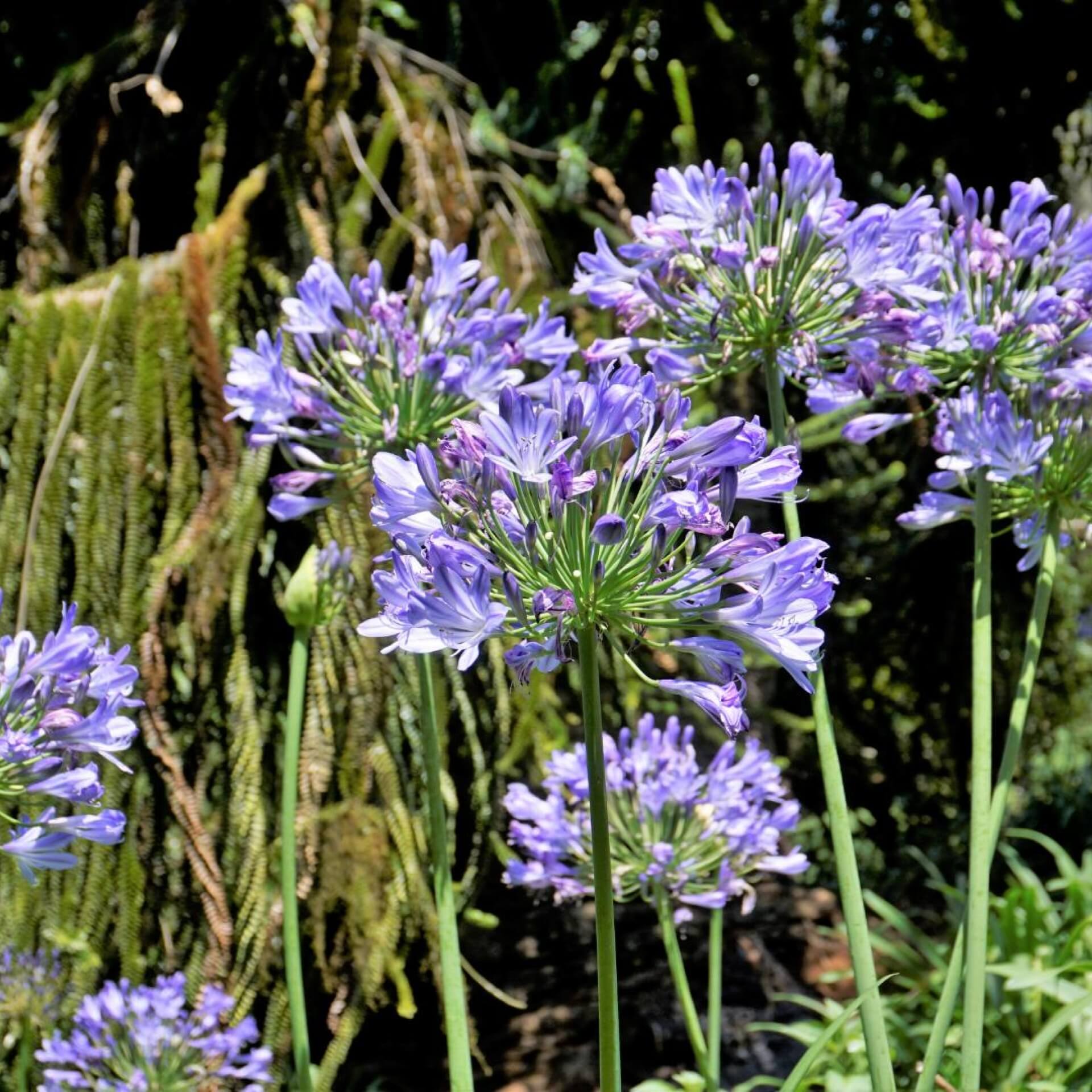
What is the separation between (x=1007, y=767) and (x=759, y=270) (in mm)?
482

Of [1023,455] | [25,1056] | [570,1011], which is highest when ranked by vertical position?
[1023,455]

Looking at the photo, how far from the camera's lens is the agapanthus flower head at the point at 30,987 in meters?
1.79

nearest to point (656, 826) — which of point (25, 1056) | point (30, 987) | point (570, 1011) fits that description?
point (25, 1056)

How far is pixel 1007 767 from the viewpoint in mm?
984

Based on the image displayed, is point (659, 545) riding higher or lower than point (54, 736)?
higher

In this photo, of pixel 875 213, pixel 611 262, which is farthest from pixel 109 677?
pixel 875 213

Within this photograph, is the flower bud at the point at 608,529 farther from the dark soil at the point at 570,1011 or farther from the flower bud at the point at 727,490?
the dark soil at the point at 570,1011

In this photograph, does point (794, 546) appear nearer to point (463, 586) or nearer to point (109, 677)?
point (463, 586)

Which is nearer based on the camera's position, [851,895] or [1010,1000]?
[851,895]

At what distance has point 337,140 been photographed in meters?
2.39

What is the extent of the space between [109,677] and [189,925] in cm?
129

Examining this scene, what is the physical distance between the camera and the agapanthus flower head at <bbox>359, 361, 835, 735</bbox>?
686mm

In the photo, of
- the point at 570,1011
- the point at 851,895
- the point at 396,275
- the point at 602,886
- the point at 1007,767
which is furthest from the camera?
the point at 570,1011

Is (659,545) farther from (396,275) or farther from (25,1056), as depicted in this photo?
(396,275)
